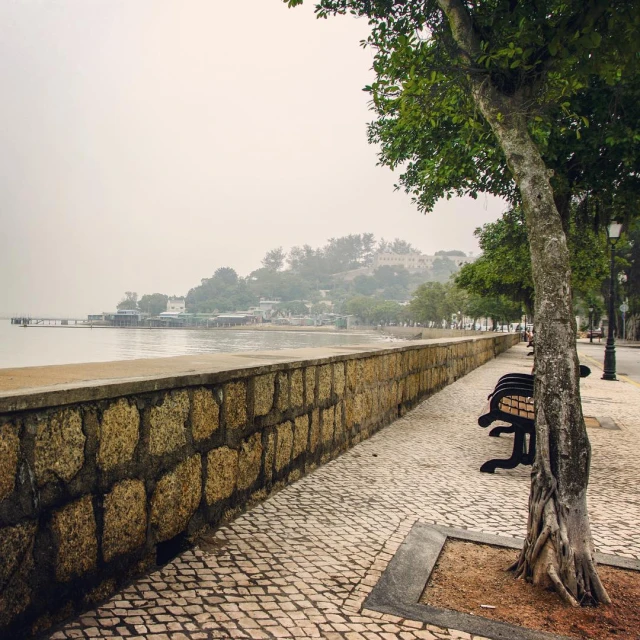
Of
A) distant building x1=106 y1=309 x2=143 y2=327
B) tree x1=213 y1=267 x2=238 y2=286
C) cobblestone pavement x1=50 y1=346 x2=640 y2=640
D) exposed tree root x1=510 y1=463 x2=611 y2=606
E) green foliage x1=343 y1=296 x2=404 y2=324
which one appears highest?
tree x1=213 y1=267 x2=238 y2=286

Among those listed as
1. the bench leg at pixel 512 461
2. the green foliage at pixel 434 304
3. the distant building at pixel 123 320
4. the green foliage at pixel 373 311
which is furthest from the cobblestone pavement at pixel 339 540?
the green foliage at pixel 373 311

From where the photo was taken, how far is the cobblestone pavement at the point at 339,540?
2418 millimetres

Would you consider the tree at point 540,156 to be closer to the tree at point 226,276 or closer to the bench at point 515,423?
the bench at point 515,423

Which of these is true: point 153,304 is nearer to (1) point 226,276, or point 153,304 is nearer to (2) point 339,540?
(1) point 226,276

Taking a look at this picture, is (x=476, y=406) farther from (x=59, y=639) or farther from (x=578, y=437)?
(x=59, y=639)

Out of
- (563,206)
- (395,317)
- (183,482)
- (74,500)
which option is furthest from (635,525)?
(395,317)

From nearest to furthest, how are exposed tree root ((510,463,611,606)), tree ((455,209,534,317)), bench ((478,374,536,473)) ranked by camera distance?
exposed tree root ((510,463,611,606)) → bench ((478,374,536,473)) → tree ((455,209,534,317))

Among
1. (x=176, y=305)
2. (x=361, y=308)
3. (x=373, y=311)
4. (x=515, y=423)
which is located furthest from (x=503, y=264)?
(x=176, y=305)

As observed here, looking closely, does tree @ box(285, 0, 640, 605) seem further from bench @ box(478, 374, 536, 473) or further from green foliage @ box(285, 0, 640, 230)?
bench @ box(478, 374, 536, 473)

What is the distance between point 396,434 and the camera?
667 cm

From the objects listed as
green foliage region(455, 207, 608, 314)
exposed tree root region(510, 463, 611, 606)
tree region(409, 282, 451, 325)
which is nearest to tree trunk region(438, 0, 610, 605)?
exposed tree root region(510, 463, 611, 606)

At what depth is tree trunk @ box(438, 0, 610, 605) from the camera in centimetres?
276

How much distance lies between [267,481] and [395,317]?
5656 inches

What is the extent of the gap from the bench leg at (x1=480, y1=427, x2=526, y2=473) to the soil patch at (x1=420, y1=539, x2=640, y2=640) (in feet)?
6.58
